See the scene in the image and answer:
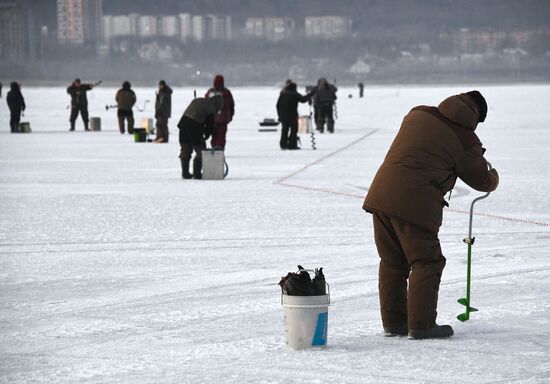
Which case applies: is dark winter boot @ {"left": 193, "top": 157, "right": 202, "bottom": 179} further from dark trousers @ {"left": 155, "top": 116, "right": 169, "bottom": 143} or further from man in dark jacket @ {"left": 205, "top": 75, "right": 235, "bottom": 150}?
dark trousers @ {"left": 155, "top": 116, "right": 169, "bottom": 143}

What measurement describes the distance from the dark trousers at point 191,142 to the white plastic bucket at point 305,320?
11244 millimetres

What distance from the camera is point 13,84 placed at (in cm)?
3591

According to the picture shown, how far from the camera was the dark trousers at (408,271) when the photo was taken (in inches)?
263

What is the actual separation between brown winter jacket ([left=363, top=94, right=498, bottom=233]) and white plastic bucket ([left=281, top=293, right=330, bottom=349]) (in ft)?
2.14

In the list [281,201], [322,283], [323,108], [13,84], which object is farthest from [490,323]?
[13,84]

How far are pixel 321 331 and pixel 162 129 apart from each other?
949 inches

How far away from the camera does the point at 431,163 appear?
6.71m

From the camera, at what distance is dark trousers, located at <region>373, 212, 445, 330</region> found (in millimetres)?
6691

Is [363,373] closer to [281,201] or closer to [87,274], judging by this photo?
[87,274]

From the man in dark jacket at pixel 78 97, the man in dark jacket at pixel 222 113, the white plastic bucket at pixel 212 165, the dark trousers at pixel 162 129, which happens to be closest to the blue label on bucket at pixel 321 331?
the white plastic bucket at pixel 212 165

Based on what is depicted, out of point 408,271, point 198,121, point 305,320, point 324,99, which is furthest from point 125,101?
point 305,320

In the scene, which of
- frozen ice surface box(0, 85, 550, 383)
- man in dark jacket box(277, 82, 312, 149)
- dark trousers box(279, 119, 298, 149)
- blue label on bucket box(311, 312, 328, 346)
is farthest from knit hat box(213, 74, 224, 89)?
blue label on bucket box(311, 312, 328, 346)

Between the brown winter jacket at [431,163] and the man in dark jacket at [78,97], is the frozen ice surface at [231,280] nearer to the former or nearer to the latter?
the brown winter jacket at [431,163]

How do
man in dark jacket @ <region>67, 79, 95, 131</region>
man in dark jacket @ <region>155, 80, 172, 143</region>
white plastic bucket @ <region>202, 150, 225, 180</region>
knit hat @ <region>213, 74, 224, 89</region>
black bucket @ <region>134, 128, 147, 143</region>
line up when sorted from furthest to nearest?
man in dark jacket @ <region>67, 79, 95, 131</region> → black bucket @ <region>134, 128, 147, 143</region> → man in dark jacket @ <region>155, 80, 172, 143</region> → knit hat @ <region>213, 74, 224, 89</region> → white plastic bucket @ <region>202, 150, 225, 180</region>
